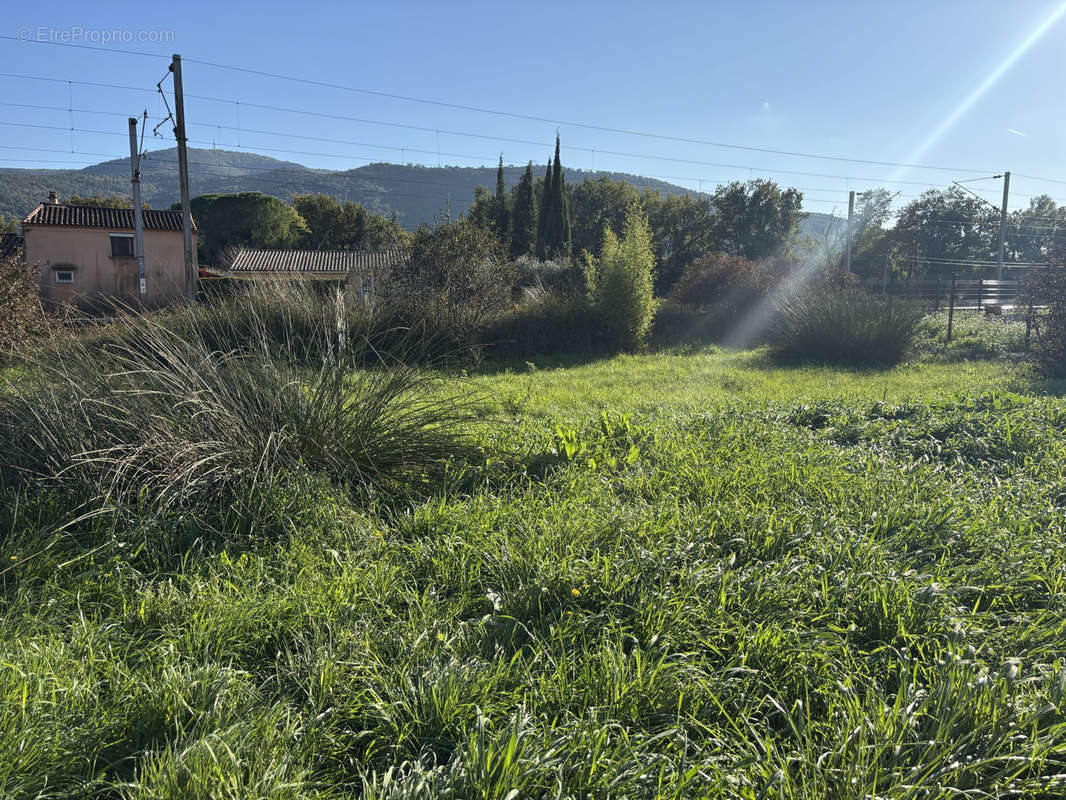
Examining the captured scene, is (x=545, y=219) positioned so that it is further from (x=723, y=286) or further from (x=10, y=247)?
(x=10, y=247)

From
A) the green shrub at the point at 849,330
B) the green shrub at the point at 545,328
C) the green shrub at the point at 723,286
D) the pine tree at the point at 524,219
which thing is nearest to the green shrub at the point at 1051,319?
the green shrub at the point at 849,330

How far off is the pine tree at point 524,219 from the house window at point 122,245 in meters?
20.2

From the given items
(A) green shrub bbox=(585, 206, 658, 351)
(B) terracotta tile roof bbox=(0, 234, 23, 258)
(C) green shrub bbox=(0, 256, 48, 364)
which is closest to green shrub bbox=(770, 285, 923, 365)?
(A) green shrub bbox=(585, 206, 658, 351)

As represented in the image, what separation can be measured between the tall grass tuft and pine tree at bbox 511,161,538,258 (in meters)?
36.7

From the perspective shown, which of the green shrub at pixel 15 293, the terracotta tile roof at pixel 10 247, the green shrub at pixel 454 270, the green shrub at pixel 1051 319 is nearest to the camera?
the green shrub at pixel 15 293

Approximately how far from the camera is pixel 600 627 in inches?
87.2

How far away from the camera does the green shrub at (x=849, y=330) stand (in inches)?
Result: 436

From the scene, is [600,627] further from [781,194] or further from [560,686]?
[781,194]

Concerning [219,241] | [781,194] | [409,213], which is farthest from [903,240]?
[409,213]

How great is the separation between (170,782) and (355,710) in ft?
1.65

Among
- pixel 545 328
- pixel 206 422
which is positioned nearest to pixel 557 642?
pixel 206 422

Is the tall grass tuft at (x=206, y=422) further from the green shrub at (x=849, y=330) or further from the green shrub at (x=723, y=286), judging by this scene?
the green shrub at (x=723, y=286)

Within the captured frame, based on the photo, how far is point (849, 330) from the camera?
1115cm

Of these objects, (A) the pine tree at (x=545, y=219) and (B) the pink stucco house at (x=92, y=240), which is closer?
(B) the pink stucco house at (x=92, y=240)
